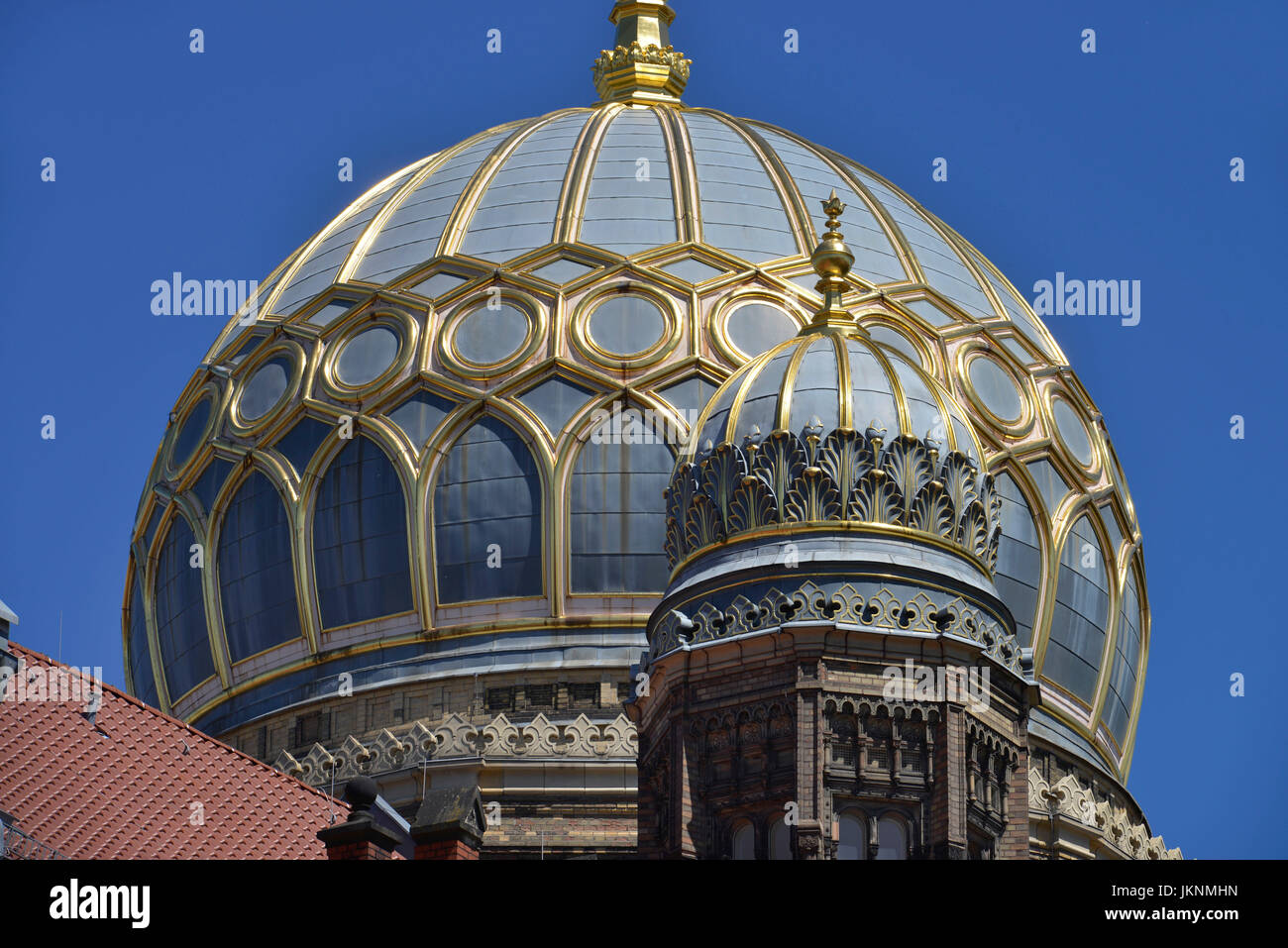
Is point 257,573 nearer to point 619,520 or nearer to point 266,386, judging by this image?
point 266,386

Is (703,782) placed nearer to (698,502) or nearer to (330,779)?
Answer: (698,502)

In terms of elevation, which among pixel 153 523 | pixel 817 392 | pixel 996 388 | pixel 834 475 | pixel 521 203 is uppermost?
pixel 521 203

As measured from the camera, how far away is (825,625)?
109ft

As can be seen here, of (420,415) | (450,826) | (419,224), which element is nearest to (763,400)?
(450,826)

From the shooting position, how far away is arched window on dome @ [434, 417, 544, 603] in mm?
41688

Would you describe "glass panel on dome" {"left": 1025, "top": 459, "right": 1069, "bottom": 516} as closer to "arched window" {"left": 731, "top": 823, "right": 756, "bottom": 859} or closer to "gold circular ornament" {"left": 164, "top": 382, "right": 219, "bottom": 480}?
"gold circular ornament" {"left": 164, "top": 382, "right": 219, "bottom": 480}

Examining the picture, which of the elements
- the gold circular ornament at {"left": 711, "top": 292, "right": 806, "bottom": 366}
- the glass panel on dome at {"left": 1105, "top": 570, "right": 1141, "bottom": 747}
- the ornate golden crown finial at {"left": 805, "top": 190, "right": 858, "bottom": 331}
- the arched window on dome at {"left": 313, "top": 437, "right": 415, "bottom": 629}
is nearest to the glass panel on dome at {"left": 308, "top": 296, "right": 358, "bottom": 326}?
the arched window on dome at {"left": 313, "top": 437, "right": 415, "bottom": 629}

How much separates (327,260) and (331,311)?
1439 mm

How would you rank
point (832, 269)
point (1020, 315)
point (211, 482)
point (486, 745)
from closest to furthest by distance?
1. point (832, 269)
2. point (486, 745)
3. point (211, 482)
4. point (1020, 315)

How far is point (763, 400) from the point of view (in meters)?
35.4

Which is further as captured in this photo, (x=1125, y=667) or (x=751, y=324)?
(x=1125, y=667)

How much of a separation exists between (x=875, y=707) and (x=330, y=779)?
30.5 feet

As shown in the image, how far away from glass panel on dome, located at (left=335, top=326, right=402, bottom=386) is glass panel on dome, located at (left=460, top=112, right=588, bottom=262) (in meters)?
1.52
